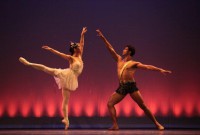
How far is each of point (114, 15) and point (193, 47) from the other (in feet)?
6.37

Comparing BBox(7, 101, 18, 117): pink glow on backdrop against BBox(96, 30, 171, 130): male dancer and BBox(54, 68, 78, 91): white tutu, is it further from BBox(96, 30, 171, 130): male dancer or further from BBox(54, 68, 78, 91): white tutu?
BBox(96, 30, 171, 130): male dancer

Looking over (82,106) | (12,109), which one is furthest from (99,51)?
(12,109)

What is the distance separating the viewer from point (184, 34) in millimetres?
8711

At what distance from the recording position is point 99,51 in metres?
8.66

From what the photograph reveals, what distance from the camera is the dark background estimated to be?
8578 millimetres

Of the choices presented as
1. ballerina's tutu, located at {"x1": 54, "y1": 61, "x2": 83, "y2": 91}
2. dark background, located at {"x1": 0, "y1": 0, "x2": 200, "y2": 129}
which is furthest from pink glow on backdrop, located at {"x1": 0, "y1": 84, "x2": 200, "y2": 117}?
ballerina's tutu, located at {"x1": 54, "y1": 61, "x2": 83, "y2": 91}

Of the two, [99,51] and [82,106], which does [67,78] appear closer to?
[82,106]

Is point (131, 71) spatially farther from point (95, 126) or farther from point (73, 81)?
point (95, 126)

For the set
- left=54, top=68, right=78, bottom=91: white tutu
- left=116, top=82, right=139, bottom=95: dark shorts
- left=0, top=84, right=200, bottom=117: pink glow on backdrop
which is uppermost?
left=54, top=68, right=78, bottom=91: white tutu

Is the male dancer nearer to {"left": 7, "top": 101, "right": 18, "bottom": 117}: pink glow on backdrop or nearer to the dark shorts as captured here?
the dark shorts

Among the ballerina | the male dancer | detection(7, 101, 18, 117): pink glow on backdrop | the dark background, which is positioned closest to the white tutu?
the ballerina

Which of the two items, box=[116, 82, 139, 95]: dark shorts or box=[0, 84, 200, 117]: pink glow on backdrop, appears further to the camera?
box=[0, 84, 200, 117]: pink glow on backdrop

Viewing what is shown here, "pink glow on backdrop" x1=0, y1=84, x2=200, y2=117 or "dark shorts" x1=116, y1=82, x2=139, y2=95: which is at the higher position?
"dark shorts" x1=116, y1=82, x2=139, y2=95

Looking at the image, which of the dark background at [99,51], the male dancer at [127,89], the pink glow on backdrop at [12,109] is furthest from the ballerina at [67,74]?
the pink glow on backdrop at [12,109]
